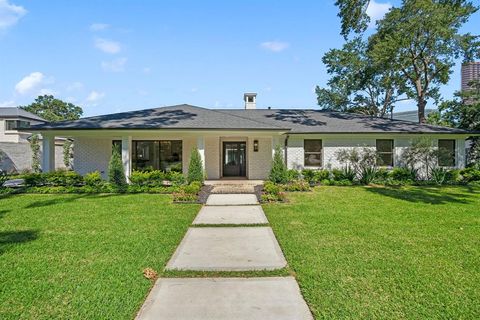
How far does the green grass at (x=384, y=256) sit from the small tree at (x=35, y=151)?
2128 centimetres

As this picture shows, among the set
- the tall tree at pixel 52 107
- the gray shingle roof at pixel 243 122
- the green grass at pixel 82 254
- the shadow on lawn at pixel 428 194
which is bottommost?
the green grass at pixel 82 254

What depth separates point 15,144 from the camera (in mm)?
21766

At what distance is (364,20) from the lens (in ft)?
50.1

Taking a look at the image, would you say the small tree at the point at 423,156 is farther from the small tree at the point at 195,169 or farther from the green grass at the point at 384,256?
the small tree at the point at 195,169

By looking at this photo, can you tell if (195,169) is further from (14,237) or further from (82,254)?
(82,254)

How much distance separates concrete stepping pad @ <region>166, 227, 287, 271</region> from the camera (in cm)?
434

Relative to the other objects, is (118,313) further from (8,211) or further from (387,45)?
(387,45)

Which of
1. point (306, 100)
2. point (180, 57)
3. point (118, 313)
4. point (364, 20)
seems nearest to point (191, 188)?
point (118, 313)

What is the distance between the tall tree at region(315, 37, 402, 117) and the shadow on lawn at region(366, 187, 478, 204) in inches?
601

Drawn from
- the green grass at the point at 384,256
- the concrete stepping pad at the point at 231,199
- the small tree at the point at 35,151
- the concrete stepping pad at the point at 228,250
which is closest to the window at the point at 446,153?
the green grass at the point at 384,256

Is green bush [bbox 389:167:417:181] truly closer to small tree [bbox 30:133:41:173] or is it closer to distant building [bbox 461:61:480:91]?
distant building [bbox 461:61:480:91]

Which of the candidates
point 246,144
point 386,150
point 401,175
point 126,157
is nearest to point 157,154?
point 126,157

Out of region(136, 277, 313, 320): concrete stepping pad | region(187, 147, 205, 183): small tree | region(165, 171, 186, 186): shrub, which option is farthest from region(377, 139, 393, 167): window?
region(136, 277, 313, 320): concrete stepping pad

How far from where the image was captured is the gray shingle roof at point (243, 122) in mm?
13445
